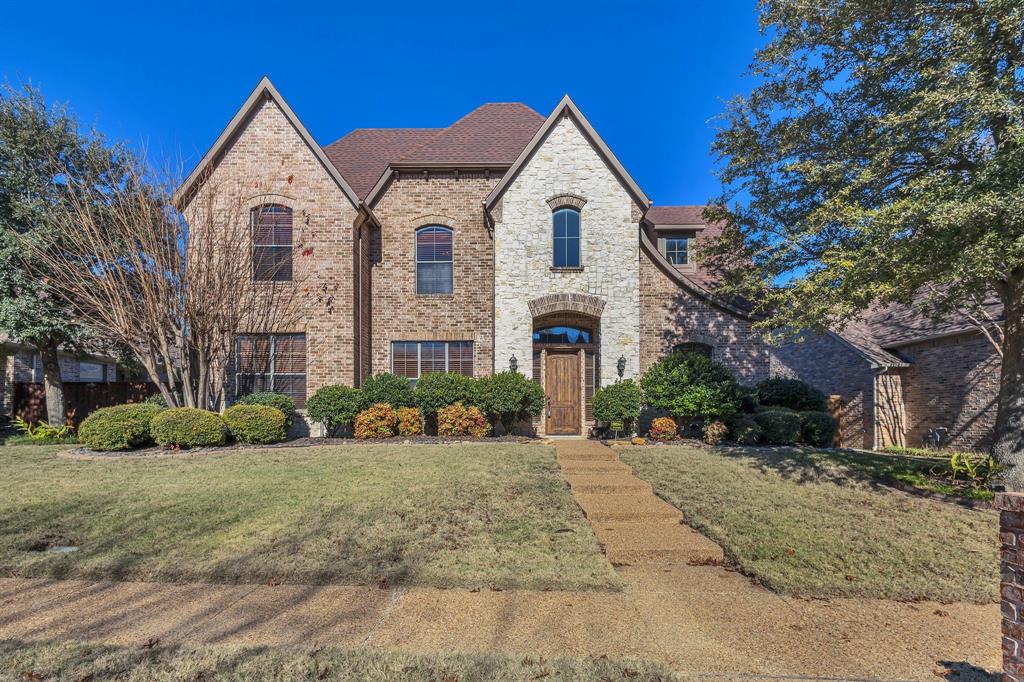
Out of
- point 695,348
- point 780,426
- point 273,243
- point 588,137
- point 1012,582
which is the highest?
point 588,137

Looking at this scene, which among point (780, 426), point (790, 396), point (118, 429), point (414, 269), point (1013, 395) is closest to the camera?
point (1013, 395)

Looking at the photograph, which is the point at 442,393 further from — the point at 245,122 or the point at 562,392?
the point at 245,122

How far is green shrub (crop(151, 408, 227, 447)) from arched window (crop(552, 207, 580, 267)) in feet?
29.9

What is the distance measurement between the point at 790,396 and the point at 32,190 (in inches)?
793

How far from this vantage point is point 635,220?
44.9 ft

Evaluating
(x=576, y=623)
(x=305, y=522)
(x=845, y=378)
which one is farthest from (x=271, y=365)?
(x=845, y=378)

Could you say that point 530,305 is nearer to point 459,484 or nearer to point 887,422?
point 459,484

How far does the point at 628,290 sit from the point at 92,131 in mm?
14695

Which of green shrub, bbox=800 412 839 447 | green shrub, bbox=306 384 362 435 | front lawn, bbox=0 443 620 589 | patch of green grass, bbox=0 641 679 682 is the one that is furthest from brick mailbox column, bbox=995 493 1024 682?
green shrub, bbox=306 384 362 435

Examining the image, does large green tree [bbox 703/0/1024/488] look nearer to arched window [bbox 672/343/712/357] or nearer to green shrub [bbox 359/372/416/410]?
arched window [bbox 672/343/712/357]

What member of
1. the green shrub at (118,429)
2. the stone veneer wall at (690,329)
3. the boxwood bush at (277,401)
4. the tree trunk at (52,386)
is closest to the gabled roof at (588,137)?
the stone veneer wall at (690,329)

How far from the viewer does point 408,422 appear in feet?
40.3

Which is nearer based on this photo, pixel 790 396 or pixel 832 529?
pixel 832 529

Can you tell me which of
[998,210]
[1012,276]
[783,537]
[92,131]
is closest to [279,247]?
[92,131]
